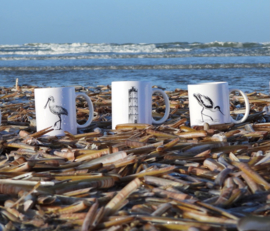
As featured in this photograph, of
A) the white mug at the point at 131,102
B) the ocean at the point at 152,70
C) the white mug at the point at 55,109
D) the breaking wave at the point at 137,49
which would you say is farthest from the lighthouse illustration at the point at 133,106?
the breaking wave at the point at 137,49

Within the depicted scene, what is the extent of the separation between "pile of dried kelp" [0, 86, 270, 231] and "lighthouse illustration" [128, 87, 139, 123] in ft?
0.72

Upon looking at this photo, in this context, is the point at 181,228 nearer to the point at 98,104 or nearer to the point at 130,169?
the point at 130,169

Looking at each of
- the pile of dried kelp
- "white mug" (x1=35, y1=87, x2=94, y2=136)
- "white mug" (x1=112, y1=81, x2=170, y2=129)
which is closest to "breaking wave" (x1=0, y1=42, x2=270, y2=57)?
"white mug" (x1=112, y1=81, x2=170, y2=129)

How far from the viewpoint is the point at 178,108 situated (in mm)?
2865

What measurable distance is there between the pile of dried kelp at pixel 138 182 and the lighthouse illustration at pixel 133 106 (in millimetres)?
221

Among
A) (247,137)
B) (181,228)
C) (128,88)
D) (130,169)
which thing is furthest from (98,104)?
(181,228)

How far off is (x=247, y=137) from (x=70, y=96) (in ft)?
3.08

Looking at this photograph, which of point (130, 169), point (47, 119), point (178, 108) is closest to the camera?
point (130, 169)

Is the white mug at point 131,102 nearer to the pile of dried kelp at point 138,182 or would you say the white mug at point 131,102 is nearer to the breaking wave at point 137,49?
the pile of dried kelp at point 138,182

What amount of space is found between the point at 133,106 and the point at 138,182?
1.02 metres

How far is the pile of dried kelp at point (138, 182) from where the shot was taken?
3.51ft

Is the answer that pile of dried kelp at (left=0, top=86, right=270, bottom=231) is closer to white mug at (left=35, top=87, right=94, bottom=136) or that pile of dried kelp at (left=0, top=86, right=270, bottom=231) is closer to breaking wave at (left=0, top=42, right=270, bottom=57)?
white mug at (left=35, top=87, right=94, bottom=136)

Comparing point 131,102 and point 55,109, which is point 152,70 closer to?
point 131,102

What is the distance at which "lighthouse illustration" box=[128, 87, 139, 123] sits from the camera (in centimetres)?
216
